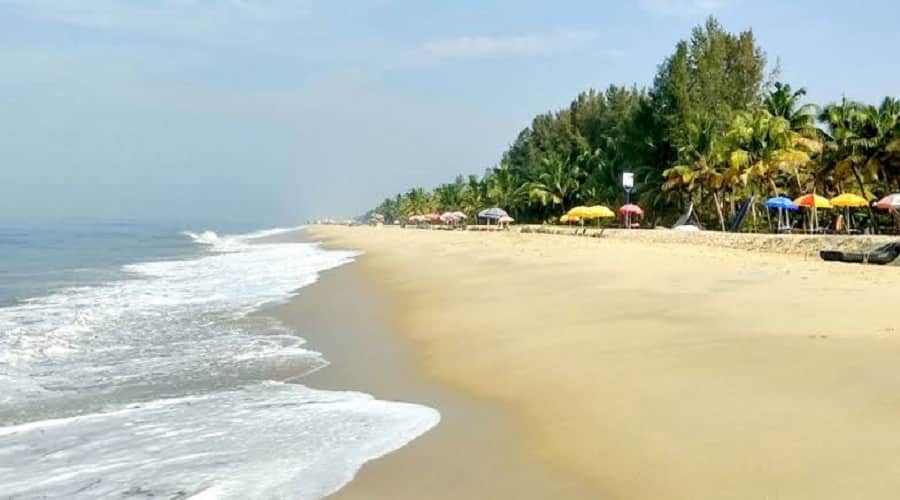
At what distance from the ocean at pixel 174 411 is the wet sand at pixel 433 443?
0.25 meters

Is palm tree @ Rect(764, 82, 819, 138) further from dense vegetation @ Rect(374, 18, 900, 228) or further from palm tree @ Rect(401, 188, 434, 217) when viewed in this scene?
palm tree @ Rect(401, 188, 434, 217)

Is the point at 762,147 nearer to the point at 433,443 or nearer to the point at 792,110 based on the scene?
the point at 792,110

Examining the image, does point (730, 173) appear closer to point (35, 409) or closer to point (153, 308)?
point (153, 308)

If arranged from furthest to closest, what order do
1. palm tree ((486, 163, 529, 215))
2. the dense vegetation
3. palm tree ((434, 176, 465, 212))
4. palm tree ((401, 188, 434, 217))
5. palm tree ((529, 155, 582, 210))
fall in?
palm tree ((401, 188, 434, 217)) < palm tree ((434, 176, 465, 212)) < palm tree ((486, 163, 529, 215)) < palm tree ((529, 155, 582, 210)) < the dense vegetation

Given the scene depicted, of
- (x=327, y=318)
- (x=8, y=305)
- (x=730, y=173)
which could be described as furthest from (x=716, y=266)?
(x=730, y=173)

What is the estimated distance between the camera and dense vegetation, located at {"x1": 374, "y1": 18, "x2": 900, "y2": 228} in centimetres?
3625

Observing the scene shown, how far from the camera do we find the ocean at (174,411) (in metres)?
5.86

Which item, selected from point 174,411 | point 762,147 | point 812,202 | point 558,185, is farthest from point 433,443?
point 558,185

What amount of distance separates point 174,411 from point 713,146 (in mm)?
35950

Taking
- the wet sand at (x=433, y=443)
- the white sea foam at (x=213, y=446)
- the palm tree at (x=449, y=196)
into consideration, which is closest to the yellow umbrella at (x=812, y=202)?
the wet sand at (x=433, y=443)

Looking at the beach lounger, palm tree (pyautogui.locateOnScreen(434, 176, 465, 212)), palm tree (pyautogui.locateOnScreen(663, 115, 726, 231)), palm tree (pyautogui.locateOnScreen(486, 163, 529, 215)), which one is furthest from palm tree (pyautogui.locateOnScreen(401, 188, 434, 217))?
the beach lounger

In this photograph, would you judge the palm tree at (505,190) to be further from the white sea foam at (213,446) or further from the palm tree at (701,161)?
the white sea foam at (213,446)

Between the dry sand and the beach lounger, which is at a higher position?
the beach lounger

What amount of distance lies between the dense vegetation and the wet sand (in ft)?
96.2
